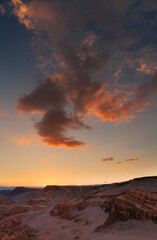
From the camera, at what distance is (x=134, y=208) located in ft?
40.6

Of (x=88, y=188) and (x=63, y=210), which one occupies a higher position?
(x=88, y=188)

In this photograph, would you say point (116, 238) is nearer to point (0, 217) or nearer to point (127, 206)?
point (127, 206)

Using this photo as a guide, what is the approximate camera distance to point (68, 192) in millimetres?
60281

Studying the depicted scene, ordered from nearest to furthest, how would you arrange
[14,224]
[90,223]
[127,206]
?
[127,206]
[90,223]
[14,224]

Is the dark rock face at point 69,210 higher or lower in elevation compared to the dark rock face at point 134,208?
lower

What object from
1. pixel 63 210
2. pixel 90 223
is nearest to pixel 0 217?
pixel 63 210

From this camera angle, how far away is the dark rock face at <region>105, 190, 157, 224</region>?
11.7 metres

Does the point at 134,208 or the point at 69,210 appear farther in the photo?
the point at 69,210

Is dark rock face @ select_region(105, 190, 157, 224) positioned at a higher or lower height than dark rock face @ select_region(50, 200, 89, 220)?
higher

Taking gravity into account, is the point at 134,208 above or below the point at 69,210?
above

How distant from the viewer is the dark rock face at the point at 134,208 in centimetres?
1172

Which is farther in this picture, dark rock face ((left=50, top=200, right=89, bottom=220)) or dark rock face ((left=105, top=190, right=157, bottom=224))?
dark rock face ((left=50, top=200, right=89, bottom=220))

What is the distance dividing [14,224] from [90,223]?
10418 mm

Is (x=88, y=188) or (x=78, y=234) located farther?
(x=88, y=188)
